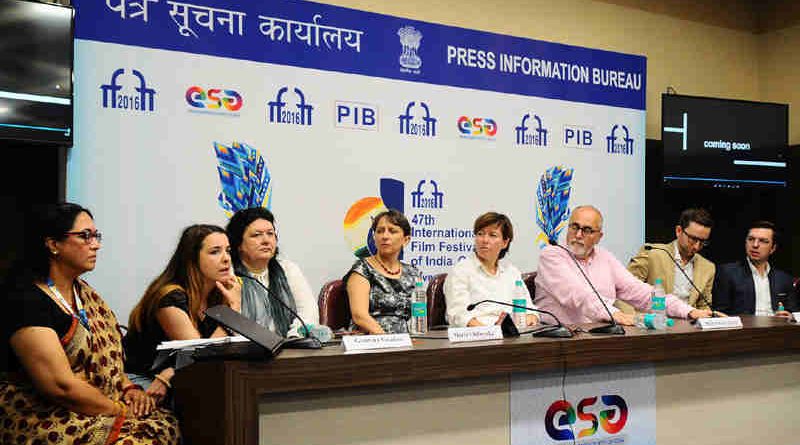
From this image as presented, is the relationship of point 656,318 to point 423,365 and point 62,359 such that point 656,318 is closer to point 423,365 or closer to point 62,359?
point 423,365

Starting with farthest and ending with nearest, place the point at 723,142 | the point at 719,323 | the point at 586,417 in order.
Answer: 1. the point at 723,142
2. the point at 719,323
3. the point at 586,417

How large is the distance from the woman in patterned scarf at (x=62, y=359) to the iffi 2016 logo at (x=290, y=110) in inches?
67.3

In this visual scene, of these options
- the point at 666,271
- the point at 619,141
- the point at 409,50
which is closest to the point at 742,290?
the point at 666,271

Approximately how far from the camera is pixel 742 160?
557 centimetres

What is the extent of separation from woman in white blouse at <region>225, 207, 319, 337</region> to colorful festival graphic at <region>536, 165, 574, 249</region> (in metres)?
2.01

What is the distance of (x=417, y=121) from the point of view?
4422 millimetres

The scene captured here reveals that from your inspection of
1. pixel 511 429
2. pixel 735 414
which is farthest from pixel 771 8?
pixel 511 429

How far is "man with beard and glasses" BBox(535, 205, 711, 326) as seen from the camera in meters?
3.41

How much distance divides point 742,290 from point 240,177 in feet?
9.48

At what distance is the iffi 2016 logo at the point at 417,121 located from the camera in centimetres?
438

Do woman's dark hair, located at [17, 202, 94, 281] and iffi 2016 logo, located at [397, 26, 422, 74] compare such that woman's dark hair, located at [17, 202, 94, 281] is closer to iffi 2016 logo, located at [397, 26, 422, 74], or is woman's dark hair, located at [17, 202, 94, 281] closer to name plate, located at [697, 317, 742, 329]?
name plate, located at [697, 317, 742, 329]

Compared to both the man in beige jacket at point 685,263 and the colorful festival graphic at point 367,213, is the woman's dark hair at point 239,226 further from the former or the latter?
the man in beige jacket at point 685,263

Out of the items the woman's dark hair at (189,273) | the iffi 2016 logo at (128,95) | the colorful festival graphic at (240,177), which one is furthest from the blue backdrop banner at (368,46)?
the woman's dark hair at (189,273)

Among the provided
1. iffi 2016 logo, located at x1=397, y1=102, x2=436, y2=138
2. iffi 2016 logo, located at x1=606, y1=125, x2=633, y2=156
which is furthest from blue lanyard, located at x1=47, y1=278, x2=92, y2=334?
iffi 2016 logo, located at x1=606, y1=125, x2=633, y2=156
